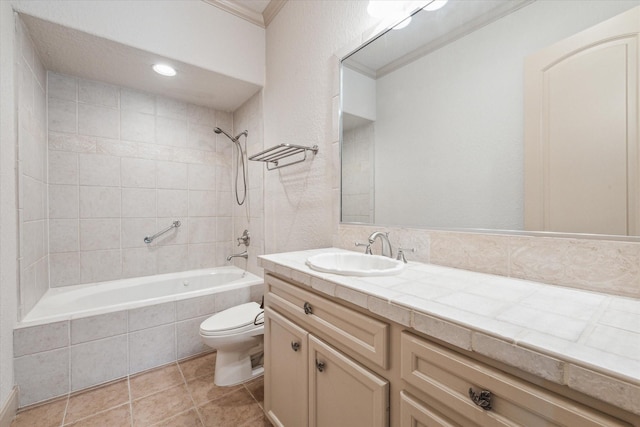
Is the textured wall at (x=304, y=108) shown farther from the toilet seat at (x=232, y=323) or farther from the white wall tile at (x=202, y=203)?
the white wall tile at (x=202, y=203)

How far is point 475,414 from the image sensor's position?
55 centimetres

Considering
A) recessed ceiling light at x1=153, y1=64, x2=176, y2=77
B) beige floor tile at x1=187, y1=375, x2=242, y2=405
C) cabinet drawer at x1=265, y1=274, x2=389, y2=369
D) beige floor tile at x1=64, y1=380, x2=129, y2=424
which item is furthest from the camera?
recessed ceiling light at x1=153, y1=64, x2=176, y2=77

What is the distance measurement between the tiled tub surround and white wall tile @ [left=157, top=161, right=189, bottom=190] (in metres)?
1.20

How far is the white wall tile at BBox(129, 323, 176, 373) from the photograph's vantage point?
71.6 inches

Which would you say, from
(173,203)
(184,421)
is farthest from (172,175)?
(184,421)

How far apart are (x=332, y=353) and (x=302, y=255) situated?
0.56m

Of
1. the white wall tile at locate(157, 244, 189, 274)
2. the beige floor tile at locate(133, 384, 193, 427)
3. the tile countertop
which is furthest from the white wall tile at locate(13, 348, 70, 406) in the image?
the tile countertop

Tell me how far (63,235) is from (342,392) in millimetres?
2566

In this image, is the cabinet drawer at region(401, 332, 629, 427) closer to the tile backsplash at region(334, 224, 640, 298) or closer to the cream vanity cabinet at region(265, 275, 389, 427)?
the cream vanity cabinet at region(265, 275, 389, 427)

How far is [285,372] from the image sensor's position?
1158 millimetres

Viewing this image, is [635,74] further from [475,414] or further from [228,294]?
[228,294]

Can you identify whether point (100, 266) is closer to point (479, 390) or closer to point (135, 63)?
point (135, 63)

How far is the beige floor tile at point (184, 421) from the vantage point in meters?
1.39

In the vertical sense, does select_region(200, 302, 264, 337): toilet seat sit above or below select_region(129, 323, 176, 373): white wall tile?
above
